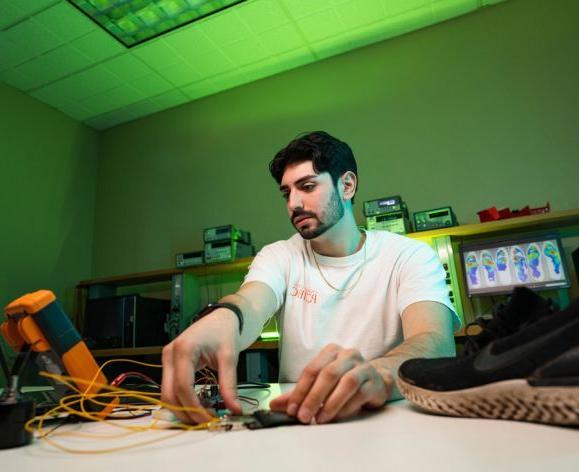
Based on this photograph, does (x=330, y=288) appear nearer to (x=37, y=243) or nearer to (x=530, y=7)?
(x=530, y=7)

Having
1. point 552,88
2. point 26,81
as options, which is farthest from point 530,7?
Answer: point 26,81

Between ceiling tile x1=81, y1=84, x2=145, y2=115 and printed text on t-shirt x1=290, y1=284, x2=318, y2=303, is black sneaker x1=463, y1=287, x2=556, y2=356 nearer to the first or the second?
printed text on t-shirt x1=290, y1=284, x2=318, y2=303

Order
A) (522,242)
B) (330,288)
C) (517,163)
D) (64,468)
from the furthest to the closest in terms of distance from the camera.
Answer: (517,163) < (522,242) < (330,288) < (64,468)

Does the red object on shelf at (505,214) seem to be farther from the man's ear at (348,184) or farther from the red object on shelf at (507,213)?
the man's ear at (348,184)

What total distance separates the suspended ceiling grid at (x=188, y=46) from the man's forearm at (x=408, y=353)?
7.00 feet

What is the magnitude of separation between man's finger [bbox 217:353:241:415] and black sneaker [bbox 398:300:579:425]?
23 cm

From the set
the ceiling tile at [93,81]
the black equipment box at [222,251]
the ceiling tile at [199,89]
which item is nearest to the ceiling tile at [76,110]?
the ceiling tile at [93,81]

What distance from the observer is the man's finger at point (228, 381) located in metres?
0.53

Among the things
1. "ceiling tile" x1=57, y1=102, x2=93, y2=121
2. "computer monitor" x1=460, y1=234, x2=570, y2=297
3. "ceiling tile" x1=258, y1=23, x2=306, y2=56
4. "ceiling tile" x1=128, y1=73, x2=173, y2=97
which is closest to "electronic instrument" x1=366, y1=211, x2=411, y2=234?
"computer monitor" x1=460, y1=234, x2=570, y2=297

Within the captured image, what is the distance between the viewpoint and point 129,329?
7.88 feet

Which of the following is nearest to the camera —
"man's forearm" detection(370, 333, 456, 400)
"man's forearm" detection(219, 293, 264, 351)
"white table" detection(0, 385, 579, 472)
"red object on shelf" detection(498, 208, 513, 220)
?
"white table" detection(0, 385, 579, 472)

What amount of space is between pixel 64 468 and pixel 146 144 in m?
3.29

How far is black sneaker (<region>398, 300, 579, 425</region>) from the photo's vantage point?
381 millimetres

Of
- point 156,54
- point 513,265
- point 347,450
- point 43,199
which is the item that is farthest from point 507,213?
point 43,199
